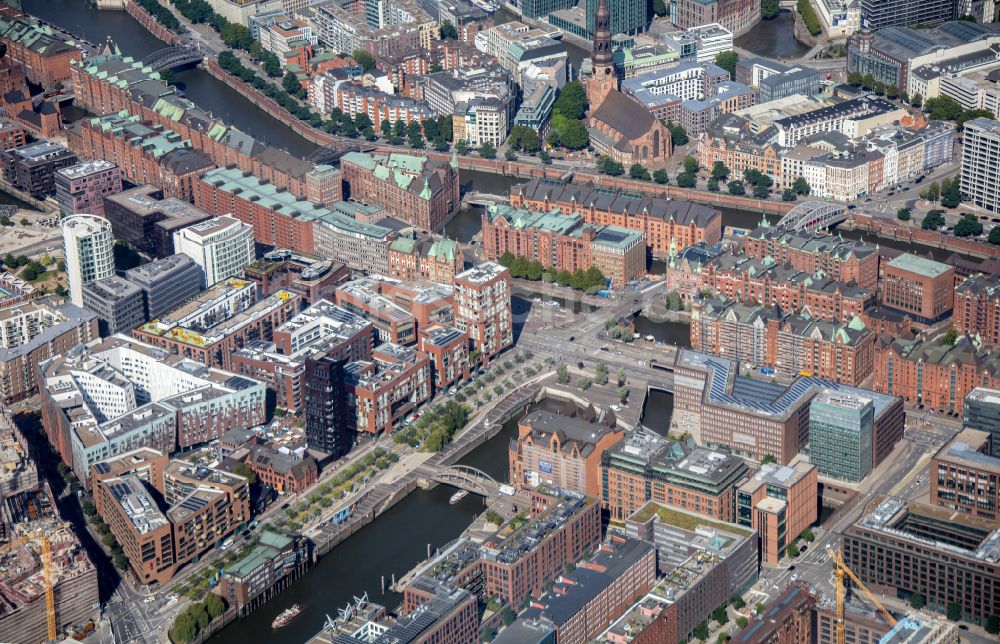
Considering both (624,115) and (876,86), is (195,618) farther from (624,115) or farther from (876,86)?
(876,86)

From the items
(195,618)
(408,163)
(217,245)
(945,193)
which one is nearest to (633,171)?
(408,163)

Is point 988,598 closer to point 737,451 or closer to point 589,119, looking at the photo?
point 737,451

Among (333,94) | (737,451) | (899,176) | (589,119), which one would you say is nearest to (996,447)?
(737,451)

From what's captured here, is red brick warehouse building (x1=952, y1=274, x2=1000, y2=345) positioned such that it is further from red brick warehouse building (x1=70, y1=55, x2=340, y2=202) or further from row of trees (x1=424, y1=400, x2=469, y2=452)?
red brick warehouse building (x1=70, y1=55, x2=340, y2=202)

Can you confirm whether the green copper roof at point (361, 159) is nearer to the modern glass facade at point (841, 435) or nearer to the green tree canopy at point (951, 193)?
the green tree canopy at point (951, 193)

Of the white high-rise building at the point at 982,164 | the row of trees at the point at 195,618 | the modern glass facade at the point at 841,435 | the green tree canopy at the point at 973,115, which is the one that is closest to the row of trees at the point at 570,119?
the green tree canopy at the point at 973,115
